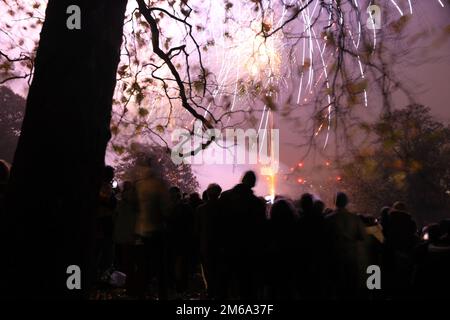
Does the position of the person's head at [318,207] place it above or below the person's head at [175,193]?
below

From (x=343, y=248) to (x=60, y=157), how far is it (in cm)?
437

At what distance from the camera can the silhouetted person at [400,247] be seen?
7188 mm

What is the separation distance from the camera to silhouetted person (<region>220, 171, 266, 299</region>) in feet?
18.6

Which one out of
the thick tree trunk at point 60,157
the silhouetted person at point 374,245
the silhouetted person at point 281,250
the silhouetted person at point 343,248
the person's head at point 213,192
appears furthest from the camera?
the silhouetted person at point 374,245

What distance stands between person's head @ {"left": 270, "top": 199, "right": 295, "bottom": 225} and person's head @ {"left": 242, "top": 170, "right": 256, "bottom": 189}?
48 centimetres

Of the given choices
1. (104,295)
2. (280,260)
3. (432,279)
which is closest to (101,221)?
(104,295)

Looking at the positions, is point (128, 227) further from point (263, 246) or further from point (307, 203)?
point (307, 203)

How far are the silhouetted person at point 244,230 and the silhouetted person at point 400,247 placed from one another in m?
2.71

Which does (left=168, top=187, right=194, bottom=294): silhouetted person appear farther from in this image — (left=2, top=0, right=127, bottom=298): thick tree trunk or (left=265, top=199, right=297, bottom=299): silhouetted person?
(left=2, top=0, right=127, bottom=298): thick tree trunk

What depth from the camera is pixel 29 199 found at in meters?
2.97

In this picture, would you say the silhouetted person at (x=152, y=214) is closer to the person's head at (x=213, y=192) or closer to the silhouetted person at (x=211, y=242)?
the silhouetted person at (x=211, y=242)

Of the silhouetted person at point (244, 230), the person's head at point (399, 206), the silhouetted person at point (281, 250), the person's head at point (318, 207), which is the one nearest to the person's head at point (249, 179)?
the silhouetted person at point (244, 230)
